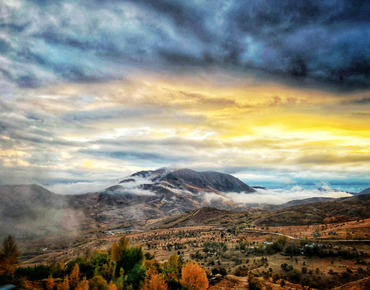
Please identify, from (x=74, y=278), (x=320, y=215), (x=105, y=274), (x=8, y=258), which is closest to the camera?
(x=8, y=258)

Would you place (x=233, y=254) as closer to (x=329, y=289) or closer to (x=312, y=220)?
(x=329, y=289)

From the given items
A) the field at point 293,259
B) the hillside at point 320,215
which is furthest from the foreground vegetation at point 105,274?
the hillside at point 320,215

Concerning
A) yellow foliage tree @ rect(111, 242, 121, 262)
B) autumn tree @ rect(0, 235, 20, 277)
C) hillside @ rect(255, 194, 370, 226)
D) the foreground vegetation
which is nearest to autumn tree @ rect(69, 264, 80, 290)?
the foreground vegetation

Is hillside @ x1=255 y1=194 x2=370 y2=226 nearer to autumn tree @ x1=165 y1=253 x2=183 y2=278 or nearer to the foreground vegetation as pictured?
autumn tree @ x1=165 y1=253 x2=183 y2=278

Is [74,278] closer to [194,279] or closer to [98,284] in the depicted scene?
[98,284]

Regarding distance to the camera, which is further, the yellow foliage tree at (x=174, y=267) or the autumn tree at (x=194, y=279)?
the yellow foliage tree at (x=174, y=267)

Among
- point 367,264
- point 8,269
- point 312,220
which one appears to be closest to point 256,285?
point 367,264

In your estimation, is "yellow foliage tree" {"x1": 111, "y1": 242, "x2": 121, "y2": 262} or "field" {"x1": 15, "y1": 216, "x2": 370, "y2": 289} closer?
"yellow foliage tree" {"x1": 111, "y1": 242, "x2": 121, "y2": 262}

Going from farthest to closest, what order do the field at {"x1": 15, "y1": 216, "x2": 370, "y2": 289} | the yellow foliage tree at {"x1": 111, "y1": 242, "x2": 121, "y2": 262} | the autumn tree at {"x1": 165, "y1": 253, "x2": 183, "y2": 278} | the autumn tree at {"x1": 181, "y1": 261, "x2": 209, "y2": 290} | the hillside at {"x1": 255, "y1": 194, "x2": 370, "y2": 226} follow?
the hillside at {"x1": 255, "y1": 194, "x2": 370, "y2": 226} < the field at {"x1": 15, "y1": 216, "x2": 370, "y2": 289} < the autumn tree at {"x1": 165, "y1": 253, "x2": 183, "y2": 278} < the yellow foliage tree at {"x1": 111, "y1": 242, "x2": 121, "y2": 262} < the autumn tree at {"x1": 181, "y1": 261, "x2": 209, "y2": 290}

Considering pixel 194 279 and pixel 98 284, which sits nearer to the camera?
pixel 98 284

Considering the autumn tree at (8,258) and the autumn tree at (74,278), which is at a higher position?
the autumn tree at (8,258)

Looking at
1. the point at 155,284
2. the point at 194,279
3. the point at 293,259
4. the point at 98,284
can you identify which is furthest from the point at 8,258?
the point at 293,259

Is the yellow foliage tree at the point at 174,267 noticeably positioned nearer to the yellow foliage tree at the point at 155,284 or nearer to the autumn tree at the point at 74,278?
the yellow foliage tree at the point at 155,284

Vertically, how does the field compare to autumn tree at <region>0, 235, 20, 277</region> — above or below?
below
